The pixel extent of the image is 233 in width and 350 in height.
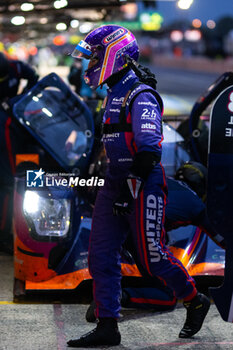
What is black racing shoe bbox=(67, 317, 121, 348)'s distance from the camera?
4.33m

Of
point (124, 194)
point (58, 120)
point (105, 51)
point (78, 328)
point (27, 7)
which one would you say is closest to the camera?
point (124, 194)

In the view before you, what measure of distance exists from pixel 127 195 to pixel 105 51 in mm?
907

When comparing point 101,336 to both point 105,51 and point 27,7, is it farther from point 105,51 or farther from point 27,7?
point 27,7

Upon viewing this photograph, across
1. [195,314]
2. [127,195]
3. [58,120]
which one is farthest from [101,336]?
[58,120]

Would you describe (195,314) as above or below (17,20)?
below

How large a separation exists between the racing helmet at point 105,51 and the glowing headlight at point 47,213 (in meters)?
1.12

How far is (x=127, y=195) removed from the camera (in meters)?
4.08

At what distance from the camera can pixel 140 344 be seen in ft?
14.5

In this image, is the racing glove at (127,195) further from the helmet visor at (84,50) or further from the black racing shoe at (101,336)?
the helmet visor at (84,50)

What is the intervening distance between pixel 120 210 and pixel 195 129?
107 inches

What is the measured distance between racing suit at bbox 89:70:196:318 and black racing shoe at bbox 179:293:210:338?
0.22ft

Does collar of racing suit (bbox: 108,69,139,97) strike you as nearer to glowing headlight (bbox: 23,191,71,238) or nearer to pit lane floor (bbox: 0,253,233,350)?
glowing headlight (bbox: 23,191,71,238)

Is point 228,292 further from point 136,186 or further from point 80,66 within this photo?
point 80,66

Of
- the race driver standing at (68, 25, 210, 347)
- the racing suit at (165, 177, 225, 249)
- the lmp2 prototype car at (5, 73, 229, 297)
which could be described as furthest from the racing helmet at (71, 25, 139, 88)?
the racing suit at (165, 177, 225, 249)
